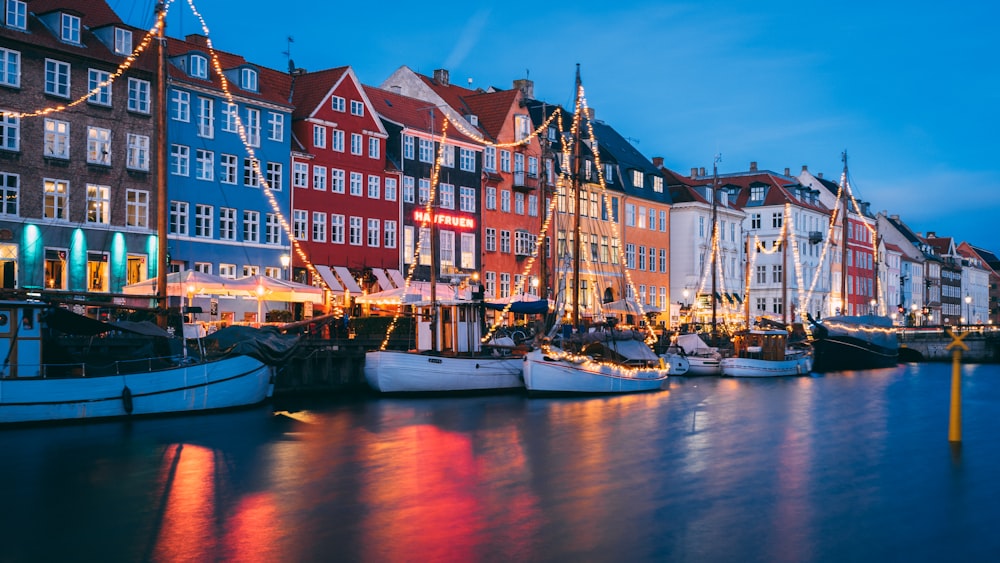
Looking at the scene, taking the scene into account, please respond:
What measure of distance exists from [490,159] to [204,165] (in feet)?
71.9

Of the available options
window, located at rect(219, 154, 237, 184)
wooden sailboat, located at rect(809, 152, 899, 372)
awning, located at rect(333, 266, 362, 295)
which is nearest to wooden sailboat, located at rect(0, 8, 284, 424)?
window, located at rect(219, 154, 237, 184)

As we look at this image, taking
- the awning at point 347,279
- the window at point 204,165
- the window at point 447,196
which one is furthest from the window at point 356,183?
the window at point 204,165

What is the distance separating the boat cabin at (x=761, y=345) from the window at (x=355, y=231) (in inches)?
852

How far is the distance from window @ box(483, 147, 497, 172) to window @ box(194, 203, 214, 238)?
69.9ft

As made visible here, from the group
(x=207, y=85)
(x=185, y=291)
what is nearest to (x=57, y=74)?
(x=207, y=85)

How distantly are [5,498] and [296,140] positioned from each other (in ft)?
132

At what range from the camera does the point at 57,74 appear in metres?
47.6

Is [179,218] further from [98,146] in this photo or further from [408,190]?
[408,190]

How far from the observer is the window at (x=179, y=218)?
5172 cm

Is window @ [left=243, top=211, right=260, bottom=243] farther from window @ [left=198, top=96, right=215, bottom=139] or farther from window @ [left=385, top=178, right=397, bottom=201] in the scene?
window @ [left=385, top=178, right=397, bottom=201]

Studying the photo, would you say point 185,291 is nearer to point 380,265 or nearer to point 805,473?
point 380,265

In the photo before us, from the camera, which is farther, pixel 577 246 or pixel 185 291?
pixel 577 246

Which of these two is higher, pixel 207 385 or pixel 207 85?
pixel 207 85

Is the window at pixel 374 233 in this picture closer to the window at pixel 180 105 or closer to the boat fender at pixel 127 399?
the window at pixel 180 105
